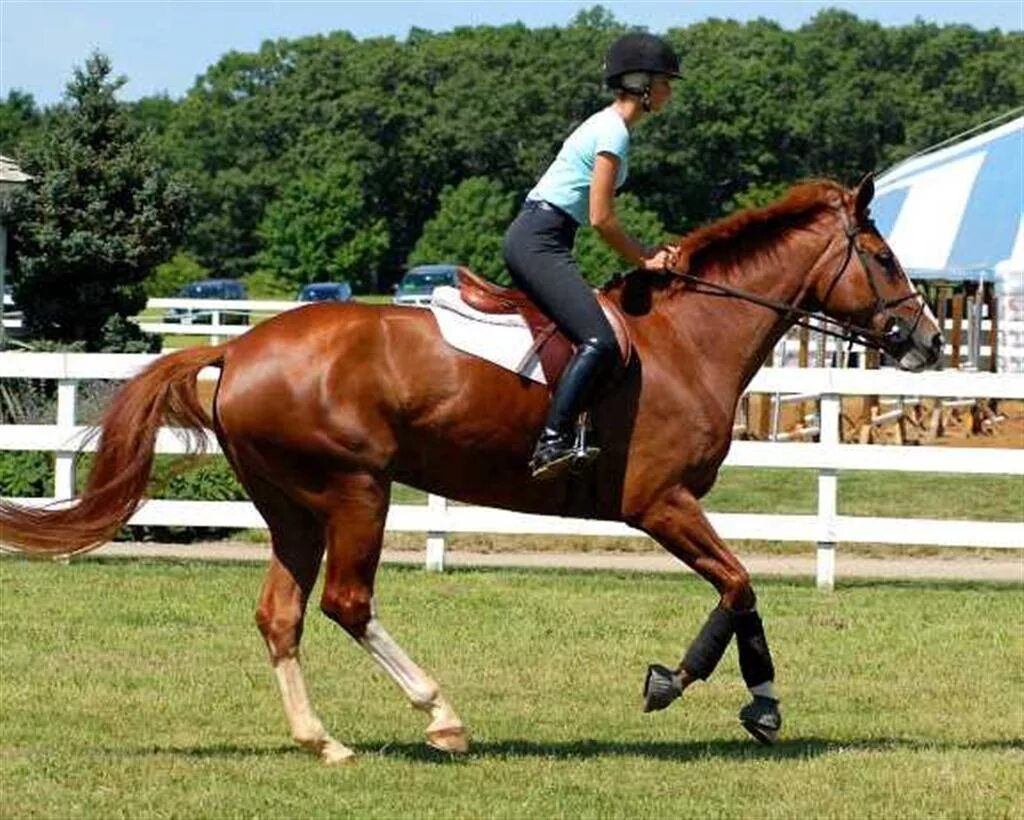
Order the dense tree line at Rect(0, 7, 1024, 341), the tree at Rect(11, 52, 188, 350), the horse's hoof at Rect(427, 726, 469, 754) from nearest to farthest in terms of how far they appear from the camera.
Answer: the horse's hoof at Rect(427, 726, 469, 754) → the tree at Rect(11, 52, 188, 350) → the dense tree line at Rect(0, 7, 1024, 341)

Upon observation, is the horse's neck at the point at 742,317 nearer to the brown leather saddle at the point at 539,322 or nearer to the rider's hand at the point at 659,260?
the rider's hand at the point at 659,260

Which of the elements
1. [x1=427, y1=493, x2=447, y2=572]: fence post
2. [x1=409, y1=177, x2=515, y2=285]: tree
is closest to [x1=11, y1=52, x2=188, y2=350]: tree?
[x1=427, y1=493, x2=447, y2=572]: fence post

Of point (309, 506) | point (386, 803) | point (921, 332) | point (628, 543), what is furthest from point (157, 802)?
point (628, 543)

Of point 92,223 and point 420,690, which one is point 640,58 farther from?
point 92,223

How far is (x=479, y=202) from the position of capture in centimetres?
9162

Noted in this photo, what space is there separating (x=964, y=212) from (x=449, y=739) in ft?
85.0

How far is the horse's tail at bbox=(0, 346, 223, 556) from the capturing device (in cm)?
923

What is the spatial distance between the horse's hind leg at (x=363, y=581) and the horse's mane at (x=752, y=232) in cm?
156

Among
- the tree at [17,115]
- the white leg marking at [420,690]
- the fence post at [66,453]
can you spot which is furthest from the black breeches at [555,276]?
the tree at [17,115]

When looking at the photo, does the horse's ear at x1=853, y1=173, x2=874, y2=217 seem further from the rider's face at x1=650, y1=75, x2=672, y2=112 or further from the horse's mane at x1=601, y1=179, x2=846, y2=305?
the rider's face at x1=650, y1=75, x2=672, y2=112

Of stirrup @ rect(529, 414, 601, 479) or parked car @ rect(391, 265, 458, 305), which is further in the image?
parked car @ rect(391, 265, 458, 305)

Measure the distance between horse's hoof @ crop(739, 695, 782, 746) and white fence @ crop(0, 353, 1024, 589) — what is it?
584cm

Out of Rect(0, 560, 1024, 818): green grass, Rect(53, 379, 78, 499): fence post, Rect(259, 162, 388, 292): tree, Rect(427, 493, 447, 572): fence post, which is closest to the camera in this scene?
Rect(0, 560, 1024, 818): green grass

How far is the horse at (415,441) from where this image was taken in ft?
29.5
